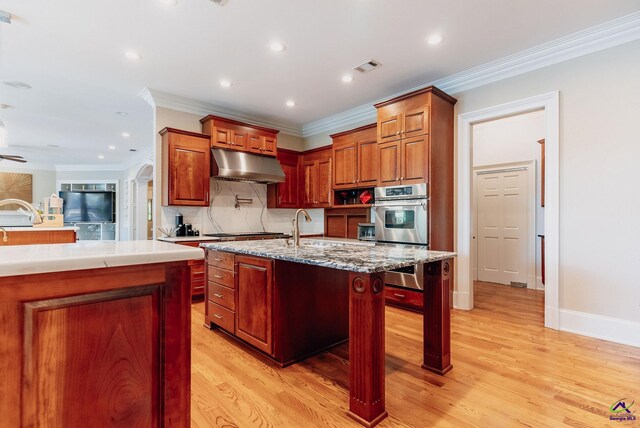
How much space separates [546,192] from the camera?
10.5 feet

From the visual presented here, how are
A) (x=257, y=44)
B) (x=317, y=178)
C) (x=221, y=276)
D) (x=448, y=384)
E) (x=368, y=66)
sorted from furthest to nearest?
(x=317, y=178)
(x=368, y=66)
(x=257, y=44)
(x=221, y=276)
(x=448, y=384)

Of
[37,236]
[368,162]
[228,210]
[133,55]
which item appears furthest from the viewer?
[228,210]

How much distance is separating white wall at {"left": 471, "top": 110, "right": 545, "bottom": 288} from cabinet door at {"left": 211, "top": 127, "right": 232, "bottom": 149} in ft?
12.3

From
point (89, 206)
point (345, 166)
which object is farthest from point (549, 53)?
point (89, 206)

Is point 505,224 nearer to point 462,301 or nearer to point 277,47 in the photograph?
point 462,301

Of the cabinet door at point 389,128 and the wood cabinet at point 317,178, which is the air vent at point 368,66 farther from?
the wood cabinet at point 317,178

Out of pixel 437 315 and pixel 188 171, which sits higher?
pixel 188 171

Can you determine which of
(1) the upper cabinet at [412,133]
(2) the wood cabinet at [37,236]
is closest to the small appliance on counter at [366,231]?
(1) the upper cabinet at [412,133]

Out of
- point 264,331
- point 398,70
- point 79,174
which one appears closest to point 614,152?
point 398,70

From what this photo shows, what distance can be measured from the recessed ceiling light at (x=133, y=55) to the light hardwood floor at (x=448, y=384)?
292 centimetres

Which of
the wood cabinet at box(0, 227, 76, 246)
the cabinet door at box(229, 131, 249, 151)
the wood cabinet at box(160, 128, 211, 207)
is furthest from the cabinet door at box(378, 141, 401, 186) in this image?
the wood cabinet at box(0, 227, 76, 246)

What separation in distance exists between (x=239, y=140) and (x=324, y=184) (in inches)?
61.6

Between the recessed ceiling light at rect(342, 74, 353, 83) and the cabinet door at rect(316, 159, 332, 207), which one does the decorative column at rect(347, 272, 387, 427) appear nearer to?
the recessed ceiling light at rect(342, 74, 353, 83)

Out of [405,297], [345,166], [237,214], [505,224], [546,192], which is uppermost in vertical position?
[345,166]
